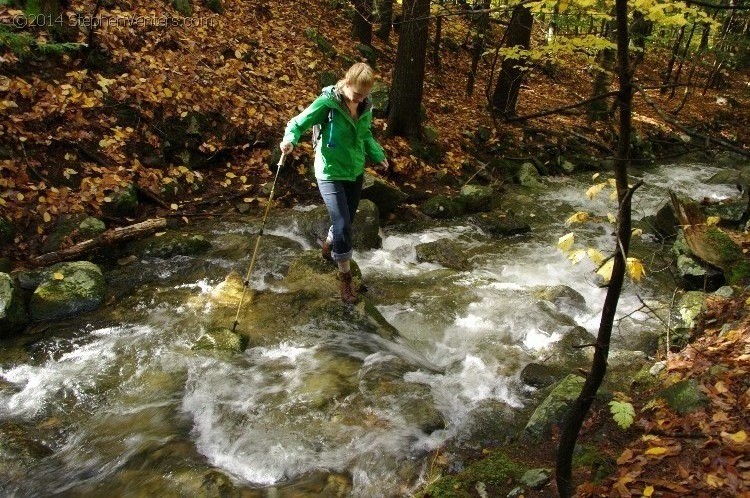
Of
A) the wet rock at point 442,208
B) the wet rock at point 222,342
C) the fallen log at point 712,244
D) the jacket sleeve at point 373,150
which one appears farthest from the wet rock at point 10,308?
the fallen log at point 712,244

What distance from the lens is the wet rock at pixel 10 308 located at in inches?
213

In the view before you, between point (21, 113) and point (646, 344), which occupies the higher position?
point (21, 113)

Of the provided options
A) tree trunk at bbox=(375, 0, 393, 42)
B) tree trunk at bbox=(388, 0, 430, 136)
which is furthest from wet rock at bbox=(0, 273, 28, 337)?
tree trunk at bbox=(375, 0, 393, 42)

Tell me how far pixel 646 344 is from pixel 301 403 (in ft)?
13.3

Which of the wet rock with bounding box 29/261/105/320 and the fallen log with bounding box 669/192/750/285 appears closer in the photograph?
the wet rock with bounding box 29/261/105/320

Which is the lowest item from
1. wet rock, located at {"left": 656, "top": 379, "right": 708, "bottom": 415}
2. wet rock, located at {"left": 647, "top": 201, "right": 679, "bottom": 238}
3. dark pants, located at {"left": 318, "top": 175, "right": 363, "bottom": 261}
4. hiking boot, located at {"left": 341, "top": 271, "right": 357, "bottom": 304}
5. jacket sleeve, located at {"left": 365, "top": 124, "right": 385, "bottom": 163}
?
hiking boot, located at {"left": 341, "top": 271, "right": 357, "bottom": 304}

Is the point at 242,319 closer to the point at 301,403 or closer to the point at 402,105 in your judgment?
the point at 301,403

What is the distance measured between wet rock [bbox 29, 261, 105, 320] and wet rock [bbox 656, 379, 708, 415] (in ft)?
20.0

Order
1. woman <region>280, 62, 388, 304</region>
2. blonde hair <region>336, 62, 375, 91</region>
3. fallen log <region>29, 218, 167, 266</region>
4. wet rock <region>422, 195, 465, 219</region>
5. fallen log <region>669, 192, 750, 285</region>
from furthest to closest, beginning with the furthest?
1. wet rock <region>422, 195, 465, 219</region>
2. fallen log <region>29, 218, 167, 266</region>
3. fallen log <region>669, 192, 750, 285</region>
4. woman <region>280, 62, 388, 304</region>
5. blonde hair <region>336, 62, 375, 91</region>

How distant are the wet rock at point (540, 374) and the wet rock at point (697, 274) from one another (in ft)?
8.24

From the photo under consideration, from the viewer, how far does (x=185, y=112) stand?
29.4 feet

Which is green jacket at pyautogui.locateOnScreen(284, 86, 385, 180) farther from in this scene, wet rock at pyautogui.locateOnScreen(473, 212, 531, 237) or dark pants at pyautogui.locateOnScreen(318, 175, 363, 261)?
wet rock at pyautogui.locateOnScreen(473, 212, 531, 237)

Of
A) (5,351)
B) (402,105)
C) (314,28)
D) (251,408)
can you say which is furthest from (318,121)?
(314,28)

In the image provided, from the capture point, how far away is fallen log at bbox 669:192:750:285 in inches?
242
